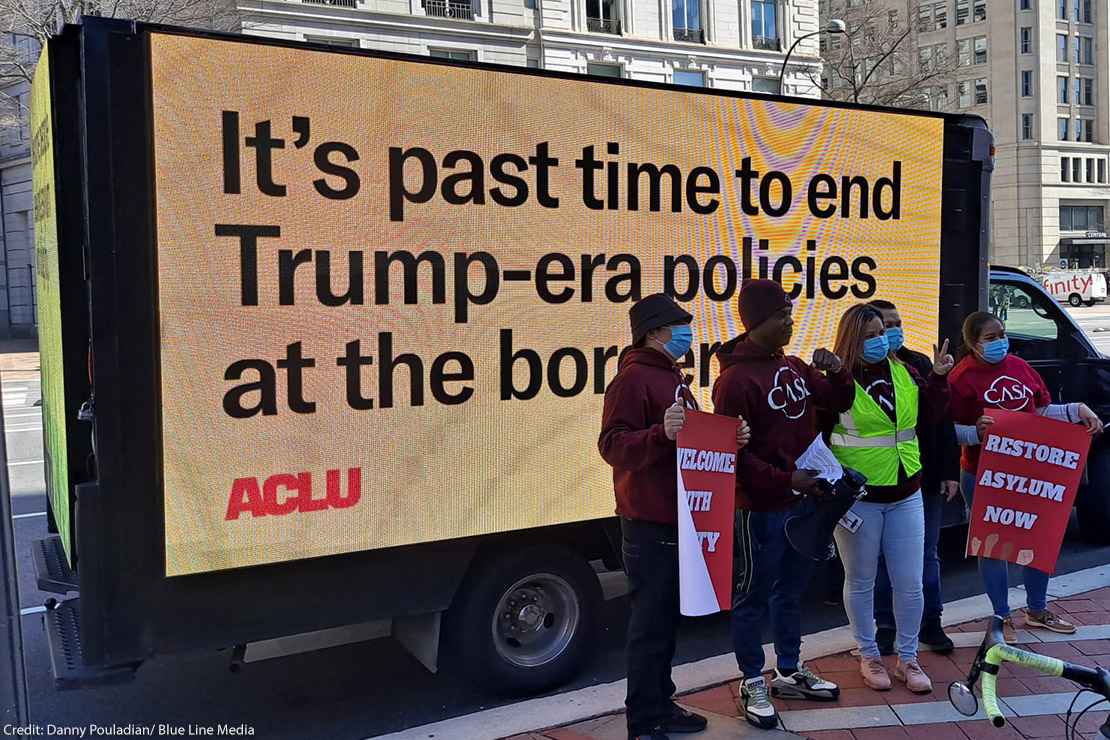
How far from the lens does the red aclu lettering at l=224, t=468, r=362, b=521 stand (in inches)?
165

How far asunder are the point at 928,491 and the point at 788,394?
4.49ft

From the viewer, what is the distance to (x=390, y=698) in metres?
5.26

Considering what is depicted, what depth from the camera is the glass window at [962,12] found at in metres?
72.7

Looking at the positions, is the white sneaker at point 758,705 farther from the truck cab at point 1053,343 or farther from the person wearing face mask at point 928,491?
the truck cab at point 1053,343

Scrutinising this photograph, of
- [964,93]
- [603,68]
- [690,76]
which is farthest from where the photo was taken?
[964,93]

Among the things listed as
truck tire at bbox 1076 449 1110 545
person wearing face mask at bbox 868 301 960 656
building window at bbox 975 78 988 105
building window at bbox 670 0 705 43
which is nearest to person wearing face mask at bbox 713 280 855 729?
person wearing face mask at bbox 868 301 960 656

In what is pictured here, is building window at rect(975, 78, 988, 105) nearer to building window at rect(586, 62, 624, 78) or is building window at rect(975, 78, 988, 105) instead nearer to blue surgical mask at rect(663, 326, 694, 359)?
building window at rect(586, 62, 624, 78)

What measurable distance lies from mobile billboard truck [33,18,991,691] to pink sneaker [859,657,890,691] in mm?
1338

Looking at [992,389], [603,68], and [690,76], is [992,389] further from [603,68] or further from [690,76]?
[690,76]

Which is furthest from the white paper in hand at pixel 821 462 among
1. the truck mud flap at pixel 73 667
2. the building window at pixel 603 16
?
the building window at pixel 603 16

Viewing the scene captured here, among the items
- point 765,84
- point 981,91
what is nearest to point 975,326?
point 765,84

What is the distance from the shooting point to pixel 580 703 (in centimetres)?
492

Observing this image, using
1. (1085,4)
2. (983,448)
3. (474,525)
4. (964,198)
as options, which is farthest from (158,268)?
(1085,4)

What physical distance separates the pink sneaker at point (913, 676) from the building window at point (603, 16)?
3570cm
